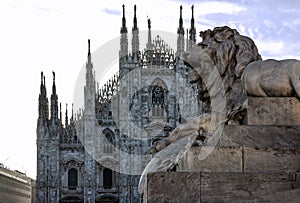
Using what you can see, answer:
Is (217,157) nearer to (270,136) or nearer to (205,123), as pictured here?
(270,136)

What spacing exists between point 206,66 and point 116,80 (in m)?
39.0

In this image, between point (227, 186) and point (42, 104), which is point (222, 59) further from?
point (42, 104)

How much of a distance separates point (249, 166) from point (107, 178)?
133ft

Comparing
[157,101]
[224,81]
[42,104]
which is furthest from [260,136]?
[157,101]

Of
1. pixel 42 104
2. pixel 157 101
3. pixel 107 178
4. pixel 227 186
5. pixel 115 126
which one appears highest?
pixel 157 101

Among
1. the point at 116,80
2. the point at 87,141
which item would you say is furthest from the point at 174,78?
the point at 87,141

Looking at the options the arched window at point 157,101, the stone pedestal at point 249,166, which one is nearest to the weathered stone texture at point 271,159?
the stone pedestal at point 249,166

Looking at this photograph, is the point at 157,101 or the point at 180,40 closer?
the point at 180,40

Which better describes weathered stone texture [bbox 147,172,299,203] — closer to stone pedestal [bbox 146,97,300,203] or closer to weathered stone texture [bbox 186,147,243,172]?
stone pedestal [bbox 146,97,300,203]

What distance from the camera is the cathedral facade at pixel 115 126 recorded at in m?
43.5

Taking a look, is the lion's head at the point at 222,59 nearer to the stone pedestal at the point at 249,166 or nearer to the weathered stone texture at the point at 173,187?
the stone pedestal at the point at 249,166

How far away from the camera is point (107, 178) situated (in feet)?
147

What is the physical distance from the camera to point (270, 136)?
477cm

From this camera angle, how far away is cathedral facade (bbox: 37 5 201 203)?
143 feet
